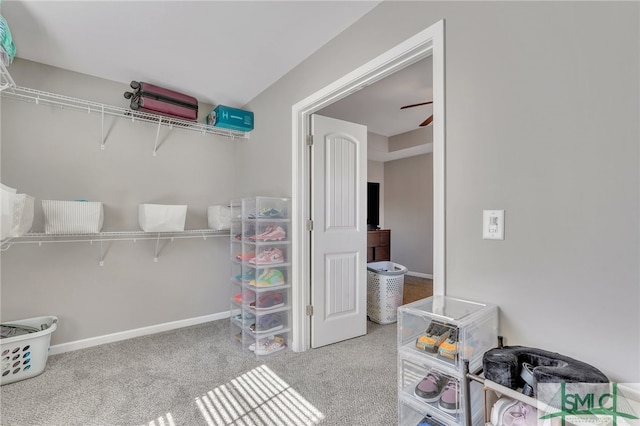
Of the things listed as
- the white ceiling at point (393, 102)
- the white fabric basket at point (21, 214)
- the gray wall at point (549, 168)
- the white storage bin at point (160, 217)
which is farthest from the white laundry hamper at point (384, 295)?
the white fabric basket at point (21, 214)

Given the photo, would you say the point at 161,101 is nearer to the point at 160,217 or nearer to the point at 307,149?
the point at 160,217

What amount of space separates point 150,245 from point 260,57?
203cm

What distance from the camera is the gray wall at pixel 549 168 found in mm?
908

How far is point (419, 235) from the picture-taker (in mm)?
5387

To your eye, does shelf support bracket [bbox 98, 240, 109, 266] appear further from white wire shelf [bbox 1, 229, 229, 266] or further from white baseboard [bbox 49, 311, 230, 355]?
white baseboard [bbox 49, 311, 230, 355]

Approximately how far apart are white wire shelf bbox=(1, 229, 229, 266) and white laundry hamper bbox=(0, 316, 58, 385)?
0.65 m

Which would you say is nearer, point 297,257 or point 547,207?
point 547,207

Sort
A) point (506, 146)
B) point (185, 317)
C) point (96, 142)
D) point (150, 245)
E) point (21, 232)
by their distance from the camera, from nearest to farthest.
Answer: point (506, 146) < point (21, 232) < point (96, 142) < point (150, 245) < point (185, 317)

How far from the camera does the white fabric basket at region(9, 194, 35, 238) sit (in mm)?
1703

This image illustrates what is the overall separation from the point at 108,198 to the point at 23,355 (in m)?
1.29

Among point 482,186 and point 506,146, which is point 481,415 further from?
point 506,146

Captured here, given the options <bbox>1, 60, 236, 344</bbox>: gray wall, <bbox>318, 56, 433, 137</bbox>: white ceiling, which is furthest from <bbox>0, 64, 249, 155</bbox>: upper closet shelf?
<bbox>318, 56, 433, 137</bbox>: white ceiling

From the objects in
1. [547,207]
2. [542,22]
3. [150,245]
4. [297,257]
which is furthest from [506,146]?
[150,245]

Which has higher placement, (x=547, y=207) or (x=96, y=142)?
(x=96, y=142)
